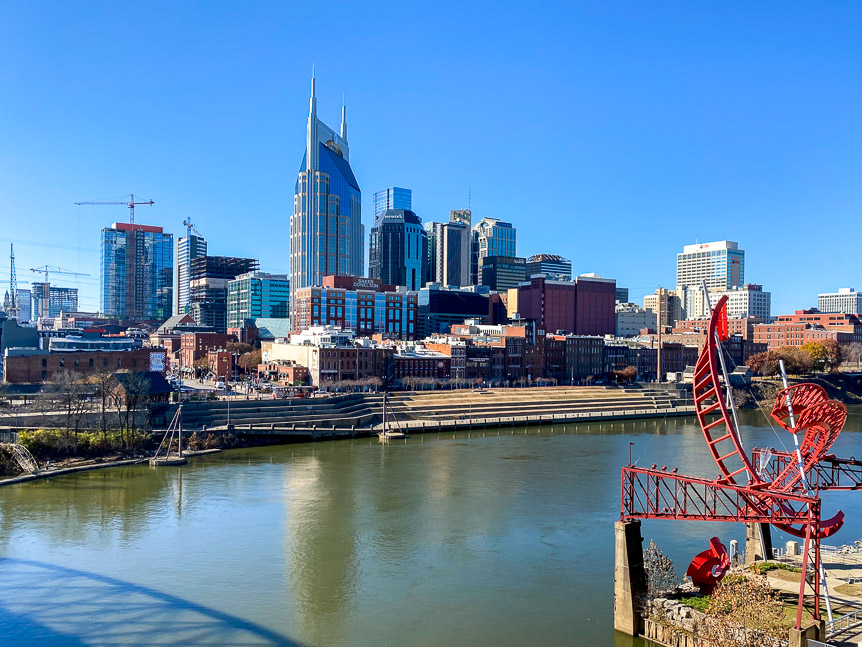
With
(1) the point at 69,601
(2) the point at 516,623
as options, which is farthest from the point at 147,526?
(2) the point at 516,623

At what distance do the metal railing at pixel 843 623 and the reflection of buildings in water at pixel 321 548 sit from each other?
65.1ft

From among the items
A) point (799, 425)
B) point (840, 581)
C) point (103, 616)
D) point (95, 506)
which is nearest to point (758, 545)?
point (840, 581)

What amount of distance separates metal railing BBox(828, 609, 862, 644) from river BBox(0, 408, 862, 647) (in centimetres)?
782

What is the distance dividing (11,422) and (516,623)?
6281 centimetres

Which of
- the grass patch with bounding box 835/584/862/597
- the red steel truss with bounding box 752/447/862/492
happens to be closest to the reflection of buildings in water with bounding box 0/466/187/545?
the red steel truss with bounding box 752/447/862/492

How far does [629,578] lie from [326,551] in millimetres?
20241

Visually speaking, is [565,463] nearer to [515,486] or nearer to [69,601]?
[515,486]

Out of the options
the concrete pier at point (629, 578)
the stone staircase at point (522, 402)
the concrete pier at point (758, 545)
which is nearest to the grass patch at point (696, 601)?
the concrete pier at point (629, 578)

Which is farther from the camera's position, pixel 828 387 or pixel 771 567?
pixel 828 387

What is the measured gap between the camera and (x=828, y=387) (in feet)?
503

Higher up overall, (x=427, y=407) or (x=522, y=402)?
(x=427, y=407)

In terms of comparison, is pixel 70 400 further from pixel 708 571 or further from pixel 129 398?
pixel 708 571

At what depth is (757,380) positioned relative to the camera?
6211 inches

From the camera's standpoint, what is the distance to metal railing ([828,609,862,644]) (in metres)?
27.3
